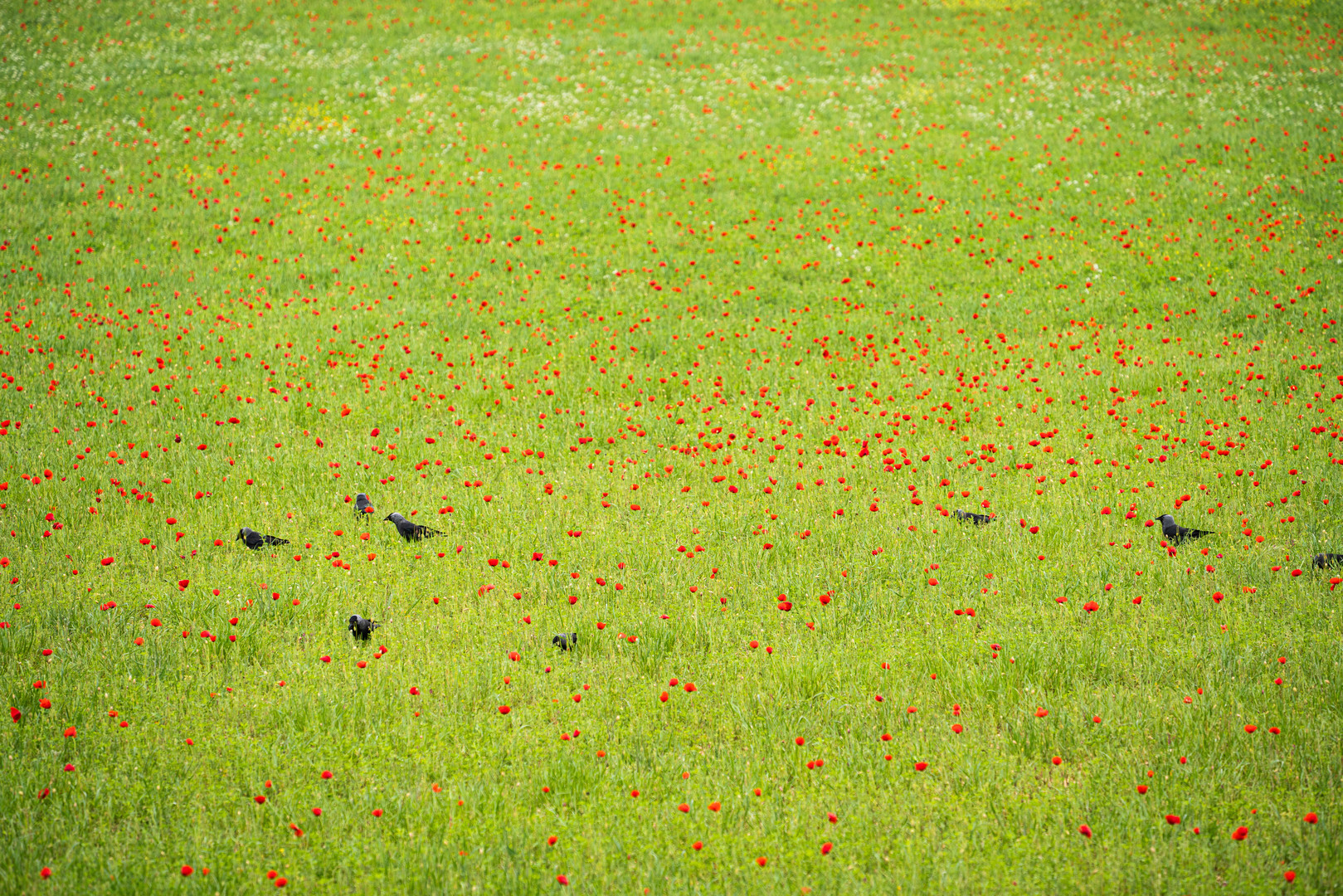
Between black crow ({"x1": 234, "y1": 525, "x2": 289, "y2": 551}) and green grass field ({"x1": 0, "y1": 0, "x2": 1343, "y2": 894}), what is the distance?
1.50ft

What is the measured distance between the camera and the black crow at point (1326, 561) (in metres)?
6.49

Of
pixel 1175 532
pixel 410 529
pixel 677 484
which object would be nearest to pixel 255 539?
pixel 410 529

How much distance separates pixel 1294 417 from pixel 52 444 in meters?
13.7

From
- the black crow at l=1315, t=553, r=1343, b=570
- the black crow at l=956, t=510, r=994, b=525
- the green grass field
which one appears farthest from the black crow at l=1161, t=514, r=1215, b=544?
the black crow at l=956, t=510, r=994, b=525

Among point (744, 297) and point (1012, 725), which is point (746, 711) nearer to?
point (1012, 725)

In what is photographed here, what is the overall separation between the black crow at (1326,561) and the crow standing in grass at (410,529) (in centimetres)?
722

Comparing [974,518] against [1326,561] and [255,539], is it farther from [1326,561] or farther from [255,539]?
[255,539]

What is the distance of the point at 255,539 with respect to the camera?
7.52 metres

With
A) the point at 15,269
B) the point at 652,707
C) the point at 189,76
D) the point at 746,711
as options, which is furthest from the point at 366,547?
the point at 189,76

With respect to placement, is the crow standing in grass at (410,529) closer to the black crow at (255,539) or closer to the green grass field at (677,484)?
the green grass field at (677,484)

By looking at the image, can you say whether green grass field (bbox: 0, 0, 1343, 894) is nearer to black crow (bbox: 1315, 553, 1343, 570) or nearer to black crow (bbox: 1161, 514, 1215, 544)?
black crow (bbox: 1161, 514, 1215, 544)

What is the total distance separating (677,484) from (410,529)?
2.78 meters

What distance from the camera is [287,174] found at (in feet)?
60.6

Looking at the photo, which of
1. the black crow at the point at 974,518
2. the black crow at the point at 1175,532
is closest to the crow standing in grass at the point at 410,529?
the black crow at the point at 974,518
